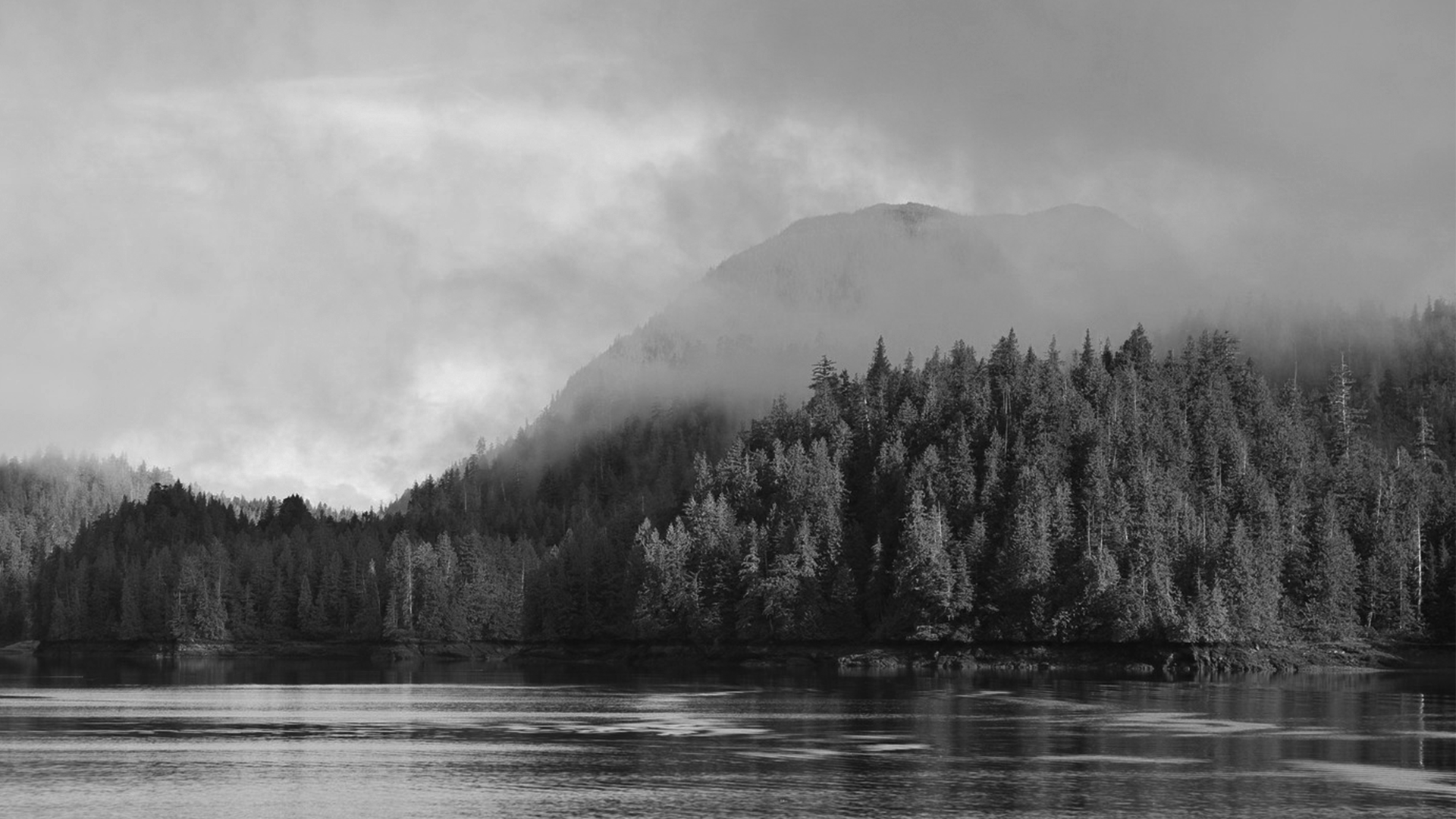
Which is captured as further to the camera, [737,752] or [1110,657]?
[1110,657]

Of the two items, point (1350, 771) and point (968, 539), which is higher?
point (968, 539)

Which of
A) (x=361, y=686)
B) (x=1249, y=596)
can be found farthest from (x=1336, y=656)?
(x=361, y=686)

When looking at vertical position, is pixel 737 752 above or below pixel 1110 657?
above

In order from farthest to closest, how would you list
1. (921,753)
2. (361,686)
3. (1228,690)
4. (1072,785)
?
(361,686)
(1228,690)
(921,753)
(1072,785)

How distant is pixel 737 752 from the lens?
85.8 meters

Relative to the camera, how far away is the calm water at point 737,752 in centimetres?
6775

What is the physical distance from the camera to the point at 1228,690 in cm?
14050

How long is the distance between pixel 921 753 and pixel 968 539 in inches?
4370

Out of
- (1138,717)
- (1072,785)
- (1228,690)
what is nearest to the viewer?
(1072,785)

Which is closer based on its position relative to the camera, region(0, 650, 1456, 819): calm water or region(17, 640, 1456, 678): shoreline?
region(0, 650, 1456, 819): calm water

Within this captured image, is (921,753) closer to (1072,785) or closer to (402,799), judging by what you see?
(1072,785)

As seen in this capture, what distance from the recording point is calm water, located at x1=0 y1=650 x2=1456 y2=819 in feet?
222

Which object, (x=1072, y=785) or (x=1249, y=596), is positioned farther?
(x=1249, y=596)

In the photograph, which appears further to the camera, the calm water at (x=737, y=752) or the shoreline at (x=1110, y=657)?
the shoreline at (x=1110, y=657)
